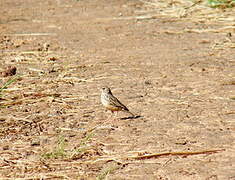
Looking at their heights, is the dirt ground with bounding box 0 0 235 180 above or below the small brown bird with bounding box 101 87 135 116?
below

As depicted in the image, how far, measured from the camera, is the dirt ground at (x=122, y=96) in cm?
481

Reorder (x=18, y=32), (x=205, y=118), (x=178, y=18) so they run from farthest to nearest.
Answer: (x=178, y=18)
(x=18, y=32)
(x=205, y=118)

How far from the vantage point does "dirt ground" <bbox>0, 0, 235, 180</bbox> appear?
4812 mm

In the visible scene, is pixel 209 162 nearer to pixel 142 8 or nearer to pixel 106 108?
pixel 106 108

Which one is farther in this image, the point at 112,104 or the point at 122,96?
the point at 122,96

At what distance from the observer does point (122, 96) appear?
22.6 ft

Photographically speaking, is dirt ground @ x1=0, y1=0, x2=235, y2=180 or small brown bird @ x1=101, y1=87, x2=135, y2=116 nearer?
dirt ground @ x1=0, y1=0, x2=235, y2=180

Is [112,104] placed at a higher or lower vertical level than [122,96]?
higher

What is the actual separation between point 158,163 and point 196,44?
5.12 metres

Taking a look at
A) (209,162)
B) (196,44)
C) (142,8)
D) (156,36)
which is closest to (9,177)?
(209,162)

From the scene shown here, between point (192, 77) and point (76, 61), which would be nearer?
point (192, 77)

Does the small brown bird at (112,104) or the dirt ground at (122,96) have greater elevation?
the small brown bird at (112,104)

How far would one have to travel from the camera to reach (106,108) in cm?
617

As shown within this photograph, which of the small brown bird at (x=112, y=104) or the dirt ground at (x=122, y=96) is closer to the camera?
the dirt ground at (x=122, y=96)
